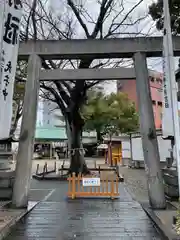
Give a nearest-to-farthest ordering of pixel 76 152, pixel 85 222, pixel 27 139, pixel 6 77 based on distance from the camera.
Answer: pixel 6 77 < pixel 85 222 < pixel 27 139 < pixel 76 152

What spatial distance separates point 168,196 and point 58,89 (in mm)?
10219

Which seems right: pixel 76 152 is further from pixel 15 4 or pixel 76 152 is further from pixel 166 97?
pixel 15 4

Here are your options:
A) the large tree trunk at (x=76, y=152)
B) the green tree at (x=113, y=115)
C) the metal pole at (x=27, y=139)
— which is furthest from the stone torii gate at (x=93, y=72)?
the green tree at (x=113, y=115)

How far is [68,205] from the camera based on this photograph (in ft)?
29.6

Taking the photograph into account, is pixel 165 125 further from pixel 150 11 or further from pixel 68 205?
pixel 150 11

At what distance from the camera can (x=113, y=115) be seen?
36.1 m

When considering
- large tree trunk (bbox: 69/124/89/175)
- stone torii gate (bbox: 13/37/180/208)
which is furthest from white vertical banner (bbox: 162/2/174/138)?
large tree trunk (bbox: 69/124/89/175)

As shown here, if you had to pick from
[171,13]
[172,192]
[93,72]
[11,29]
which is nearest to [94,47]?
[93,72]

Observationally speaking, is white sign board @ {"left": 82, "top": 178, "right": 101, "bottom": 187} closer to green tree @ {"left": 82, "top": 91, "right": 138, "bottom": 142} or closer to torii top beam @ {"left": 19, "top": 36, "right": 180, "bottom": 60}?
torii top beam @ {"left": 19, "top": 36, "right": 180, "bottom": 60}

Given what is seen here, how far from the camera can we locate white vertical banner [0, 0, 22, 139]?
5875 millimetres

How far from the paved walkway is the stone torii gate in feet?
5.01

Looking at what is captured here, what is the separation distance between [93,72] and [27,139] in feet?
10.3

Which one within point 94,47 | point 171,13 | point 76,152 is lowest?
point 76,152

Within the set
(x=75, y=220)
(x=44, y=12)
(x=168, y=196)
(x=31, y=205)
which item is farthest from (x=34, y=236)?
(x=44, y=12)
